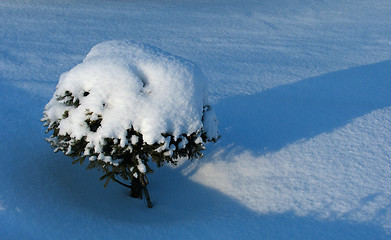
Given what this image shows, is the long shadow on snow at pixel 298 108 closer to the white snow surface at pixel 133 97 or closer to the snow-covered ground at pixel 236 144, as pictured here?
the snow-covered ground at pixel 236 144

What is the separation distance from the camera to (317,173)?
5.73m

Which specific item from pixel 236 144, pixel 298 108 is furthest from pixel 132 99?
pixel 298 108

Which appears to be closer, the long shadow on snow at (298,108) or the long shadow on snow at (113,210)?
the long shadow on snow at (113,210)

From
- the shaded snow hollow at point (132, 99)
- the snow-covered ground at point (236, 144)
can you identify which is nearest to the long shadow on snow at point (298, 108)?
the snow-covered ground at point (236, 144)

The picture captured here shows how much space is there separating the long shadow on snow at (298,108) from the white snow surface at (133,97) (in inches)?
69.0

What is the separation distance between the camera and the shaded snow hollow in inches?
173

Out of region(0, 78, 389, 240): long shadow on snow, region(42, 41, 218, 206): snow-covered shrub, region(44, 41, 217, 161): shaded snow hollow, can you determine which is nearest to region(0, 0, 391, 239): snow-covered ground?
region(0, 78, 389, 240): long shadow on snow

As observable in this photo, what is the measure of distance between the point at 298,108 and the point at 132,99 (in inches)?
151

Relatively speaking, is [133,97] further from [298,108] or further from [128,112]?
[298,108]

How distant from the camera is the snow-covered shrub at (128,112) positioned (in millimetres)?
4379

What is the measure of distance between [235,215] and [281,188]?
817 millimetres

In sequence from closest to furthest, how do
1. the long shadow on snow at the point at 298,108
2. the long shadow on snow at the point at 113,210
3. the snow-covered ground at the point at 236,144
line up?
the long shadow on snow at the point at 113,210 → the snow-covered ground at the point at 236,144 → the long shadow on snow at the point at 298,108

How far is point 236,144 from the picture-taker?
20.4 feet

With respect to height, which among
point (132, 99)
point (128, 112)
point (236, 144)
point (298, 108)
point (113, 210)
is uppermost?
point (132, 99)
